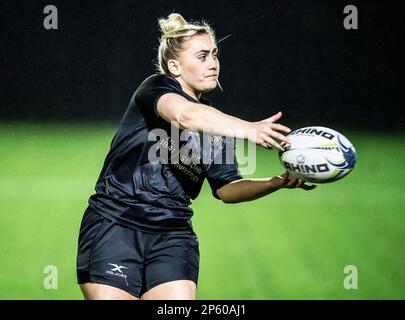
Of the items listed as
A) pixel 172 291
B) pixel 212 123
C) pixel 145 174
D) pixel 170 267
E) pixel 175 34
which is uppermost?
pixel 175 34

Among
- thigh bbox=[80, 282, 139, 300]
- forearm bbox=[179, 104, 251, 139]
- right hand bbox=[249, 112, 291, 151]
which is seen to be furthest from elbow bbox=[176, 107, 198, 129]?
thigh bbox=[80, 282, 139, 300]

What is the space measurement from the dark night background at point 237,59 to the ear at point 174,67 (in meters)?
3.46

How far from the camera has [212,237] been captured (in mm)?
5832

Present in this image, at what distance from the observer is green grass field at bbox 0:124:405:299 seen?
16.1 feet

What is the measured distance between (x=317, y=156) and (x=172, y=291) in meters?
0.85

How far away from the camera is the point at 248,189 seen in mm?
3500

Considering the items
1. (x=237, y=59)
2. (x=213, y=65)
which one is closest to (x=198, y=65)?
(x=213, y=65)

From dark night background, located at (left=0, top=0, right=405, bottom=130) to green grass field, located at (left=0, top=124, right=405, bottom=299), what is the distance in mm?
306

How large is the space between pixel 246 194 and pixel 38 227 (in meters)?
2.90

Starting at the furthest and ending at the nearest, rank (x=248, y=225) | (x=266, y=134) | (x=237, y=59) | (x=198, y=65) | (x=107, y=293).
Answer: (x=237, y=59) → (x=248, y=225) → (x=198, y=65) → (x=107, y=293) → (x=266, y=134)

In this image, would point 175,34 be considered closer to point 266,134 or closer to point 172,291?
point 266,134

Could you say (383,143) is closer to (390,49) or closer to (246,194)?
(390,49)

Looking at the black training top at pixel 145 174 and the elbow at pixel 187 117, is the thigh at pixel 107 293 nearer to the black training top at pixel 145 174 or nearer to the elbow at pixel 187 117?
the black training top at pixel 145 174

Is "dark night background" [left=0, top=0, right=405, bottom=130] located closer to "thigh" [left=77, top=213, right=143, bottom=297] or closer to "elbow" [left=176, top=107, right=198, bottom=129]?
"thigh" [left=77, top=213, right=143, bottom=297]
